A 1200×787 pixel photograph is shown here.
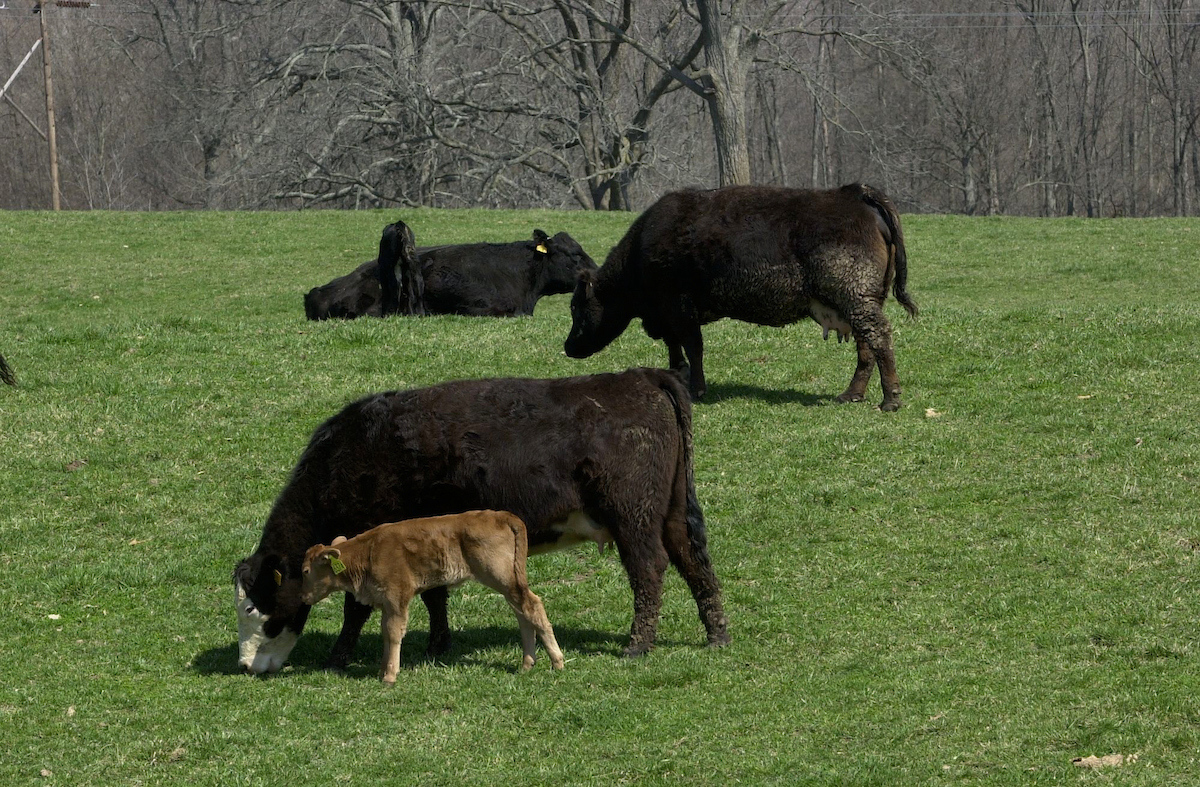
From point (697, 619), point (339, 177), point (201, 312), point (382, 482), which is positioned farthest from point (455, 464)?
point (339, 177)

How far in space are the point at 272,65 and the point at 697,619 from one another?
3929 cm

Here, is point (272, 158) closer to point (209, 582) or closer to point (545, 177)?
point (545, 177)

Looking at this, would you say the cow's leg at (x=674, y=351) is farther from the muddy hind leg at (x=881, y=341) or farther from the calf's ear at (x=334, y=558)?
the calf's ear at (x=334, y=558)

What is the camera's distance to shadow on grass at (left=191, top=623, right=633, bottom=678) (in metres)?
8.99

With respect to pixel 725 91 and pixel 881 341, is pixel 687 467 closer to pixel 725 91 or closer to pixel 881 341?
pixel 881 341

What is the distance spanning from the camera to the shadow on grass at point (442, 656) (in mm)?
8992

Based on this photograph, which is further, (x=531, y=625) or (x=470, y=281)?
(x=470, y=281)

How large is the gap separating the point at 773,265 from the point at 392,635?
7.50m

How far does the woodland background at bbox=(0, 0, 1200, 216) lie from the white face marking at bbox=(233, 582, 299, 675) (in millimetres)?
31468

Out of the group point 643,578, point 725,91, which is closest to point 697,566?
point 643,578

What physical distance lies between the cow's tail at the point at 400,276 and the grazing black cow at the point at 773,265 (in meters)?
5.65

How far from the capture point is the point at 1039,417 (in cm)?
1397

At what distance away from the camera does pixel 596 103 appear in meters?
45.3

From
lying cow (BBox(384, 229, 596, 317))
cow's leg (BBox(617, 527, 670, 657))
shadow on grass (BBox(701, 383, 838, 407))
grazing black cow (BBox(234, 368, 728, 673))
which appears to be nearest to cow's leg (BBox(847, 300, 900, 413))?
shadow on grass (BBox(701, 383, 838, 407))
